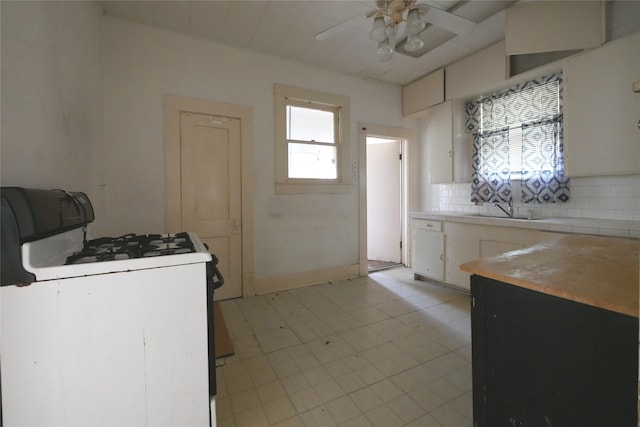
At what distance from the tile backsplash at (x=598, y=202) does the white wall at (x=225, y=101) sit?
2129 millimetres

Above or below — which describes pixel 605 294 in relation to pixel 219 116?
below

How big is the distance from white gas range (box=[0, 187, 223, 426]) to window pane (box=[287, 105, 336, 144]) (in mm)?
2663

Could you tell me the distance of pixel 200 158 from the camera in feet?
9.61

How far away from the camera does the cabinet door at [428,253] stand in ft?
Answer: 10.9

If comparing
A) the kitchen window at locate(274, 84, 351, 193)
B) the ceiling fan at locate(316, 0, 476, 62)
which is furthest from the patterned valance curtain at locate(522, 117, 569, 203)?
the kitchen window at locate(274, 84, 351, 193)

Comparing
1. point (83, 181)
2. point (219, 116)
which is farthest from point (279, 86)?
point (83, 181)

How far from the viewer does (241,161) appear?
3.11 m

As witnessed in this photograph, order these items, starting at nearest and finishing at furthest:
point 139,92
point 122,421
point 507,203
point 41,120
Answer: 1. point 122,421
2. point 41,120
3. point 139,92
4. point 507,203

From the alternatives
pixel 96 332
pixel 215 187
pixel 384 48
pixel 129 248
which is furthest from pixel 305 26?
pixel 96 332

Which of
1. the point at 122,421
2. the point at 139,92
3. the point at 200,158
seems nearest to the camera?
the point at 122,421

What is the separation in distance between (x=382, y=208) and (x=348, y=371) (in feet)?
10.8

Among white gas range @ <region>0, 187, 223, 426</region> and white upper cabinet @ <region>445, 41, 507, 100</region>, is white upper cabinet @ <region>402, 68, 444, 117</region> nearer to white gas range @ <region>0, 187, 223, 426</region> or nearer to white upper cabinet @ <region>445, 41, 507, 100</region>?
white upper cabinet @ <region>445, 41, 507, 100</region>

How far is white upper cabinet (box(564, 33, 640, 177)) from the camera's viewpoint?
211cm

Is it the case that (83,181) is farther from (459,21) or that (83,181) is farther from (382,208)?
(382,208)
